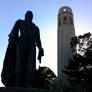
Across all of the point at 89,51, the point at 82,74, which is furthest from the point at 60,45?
the point at 82,74

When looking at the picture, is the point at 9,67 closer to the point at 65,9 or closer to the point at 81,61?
the point at 81,61

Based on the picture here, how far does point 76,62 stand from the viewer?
27312 millimetres

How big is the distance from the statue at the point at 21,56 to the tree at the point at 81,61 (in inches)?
702

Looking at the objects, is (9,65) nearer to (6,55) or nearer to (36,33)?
(6,55)

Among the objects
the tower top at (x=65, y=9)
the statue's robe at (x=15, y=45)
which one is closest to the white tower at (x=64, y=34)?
the tower top at (x=65, y=9)

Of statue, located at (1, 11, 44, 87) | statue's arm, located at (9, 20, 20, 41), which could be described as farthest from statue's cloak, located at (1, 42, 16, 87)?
statue's arm, located at (9, 20, 20, 41)

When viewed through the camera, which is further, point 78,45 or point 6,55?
point 78,45

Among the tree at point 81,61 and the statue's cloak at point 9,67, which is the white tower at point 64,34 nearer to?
the tree at point 81,61

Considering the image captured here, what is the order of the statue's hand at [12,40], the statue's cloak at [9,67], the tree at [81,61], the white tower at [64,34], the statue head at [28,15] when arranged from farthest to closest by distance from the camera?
the white tower at [64,34]
the tree at [81,61]
the statue head at [28,15]
the statue's hand at [12,40]
the statue's cloak at [9,67]

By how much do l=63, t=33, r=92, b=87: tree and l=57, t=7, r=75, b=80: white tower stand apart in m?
6.31

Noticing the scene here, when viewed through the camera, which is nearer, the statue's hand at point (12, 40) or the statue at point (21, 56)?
the statue at point (21, 56)

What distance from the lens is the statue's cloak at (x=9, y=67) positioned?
4395 mm

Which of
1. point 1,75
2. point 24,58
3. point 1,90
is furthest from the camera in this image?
point 24,58

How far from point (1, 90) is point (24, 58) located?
4.12ft
